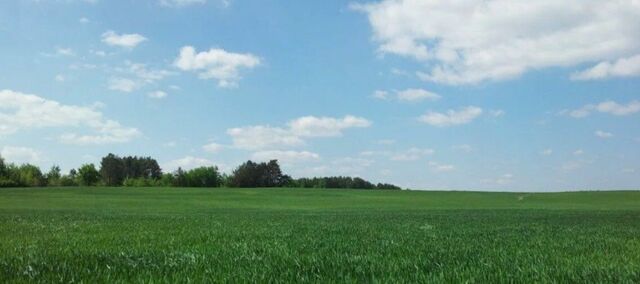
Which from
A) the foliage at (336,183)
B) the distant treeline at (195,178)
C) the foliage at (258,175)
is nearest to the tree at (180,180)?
the distant treeline at (195,178)

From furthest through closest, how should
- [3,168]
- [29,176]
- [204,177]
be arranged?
[204,177], [29,176], [3,168]

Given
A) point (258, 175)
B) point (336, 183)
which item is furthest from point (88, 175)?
point (336, 183)

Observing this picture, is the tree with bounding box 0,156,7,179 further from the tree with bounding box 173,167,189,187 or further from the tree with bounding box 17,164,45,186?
the tree with bounding box 173,167,189,187

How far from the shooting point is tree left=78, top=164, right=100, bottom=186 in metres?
180

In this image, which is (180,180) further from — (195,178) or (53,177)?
(53,177)

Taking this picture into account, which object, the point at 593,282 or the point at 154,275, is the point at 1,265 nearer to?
the point at 154,275

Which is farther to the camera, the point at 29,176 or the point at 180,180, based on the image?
the point at 180,180

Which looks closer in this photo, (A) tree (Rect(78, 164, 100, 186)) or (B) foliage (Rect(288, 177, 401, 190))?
(A) tree (Rect(78, 164, 100, 186))

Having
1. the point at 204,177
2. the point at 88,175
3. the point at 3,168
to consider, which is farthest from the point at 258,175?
the point at 3,168

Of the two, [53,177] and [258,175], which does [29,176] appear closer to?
[53,177]

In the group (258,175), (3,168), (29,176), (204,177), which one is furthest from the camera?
(204,177)

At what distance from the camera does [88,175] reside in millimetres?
183625

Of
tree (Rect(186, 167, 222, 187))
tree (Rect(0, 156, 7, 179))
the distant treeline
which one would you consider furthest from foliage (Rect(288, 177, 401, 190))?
tree (Rect(0, 156, 7, 179))

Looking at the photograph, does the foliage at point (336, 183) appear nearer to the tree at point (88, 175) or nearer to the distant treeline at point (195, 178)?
the distant treeline at point (195, 178)
